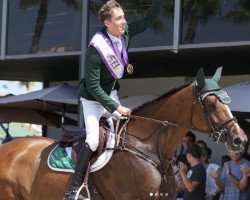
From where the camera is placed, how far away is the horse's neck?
20.9 ft

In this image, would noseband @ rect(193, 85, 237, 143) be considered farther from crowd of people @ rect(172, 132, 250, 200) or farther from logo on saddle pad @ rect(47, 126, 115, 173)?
crowd of people @ rect(172, 132, 250, 200)

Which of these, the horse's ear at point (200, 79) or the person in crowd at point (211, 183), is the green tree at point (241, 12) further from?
the horse's ear at point (200, 79)

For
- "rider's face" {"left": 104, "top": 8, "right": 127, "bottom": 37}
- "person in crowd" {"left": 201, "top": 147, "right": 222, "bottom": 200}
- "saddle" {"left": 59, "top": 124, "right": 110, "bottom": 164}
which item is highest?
"rider's face" {"left": 104, "top": 8, "right": 127, "bottom": 37}

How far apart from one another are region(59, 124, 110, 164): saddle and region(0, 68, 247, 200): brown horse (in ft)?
0.56

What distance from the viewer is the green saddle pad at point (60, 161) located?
6.85 meters

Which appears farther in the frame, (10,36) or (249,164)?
(10,36)

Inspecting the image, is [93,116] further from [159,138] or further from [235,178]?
[235,178]

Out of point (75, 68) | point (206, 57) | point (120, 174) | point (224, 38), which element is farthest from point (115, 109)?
point (75, 68)

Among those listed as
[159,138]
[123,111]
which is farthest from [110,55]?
[159,138]

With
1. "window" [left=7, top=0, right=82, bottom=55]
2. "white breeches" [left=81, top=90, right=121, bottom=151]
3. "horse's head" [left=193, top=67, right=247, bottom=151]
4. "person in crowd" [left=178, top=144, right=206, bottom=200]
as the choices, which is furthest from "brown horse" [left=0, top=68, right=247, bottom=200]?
"window" [left=7, top=0, right=82, bottom=55]

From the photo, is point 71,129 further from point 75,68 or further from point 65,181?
point 75,68

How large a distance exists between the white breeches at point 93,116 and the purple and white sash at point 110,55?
344 millimetres

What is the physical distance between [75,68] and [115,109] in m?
9.56

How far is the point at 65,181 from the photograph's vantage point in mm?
6867
